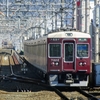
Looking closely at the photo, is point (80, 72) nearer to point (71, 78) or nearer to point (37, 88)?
point (71, 78)

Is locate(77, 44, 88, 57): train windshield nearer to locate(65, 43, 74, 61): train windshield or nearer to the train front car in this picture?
the train front car

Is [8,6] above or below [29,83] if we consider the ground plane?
above

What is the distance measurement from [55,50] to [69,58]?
61 cm

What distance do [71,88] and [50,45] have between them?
2073 mm

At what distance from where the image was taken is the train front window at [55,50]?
529 inches

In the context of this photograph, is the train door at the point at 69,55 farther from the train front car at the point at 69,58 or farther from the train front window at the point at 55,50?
the train front window at the point at 55,50

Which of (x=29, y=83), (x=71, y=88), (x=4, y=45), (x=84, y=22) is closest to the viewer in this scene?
(x=71, y=88)

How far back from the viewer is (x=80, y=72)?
13.4 metres

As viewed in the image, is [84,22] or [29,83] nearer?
[29,83]

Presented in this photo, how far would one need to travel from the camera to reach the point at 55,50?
1346 centimetres

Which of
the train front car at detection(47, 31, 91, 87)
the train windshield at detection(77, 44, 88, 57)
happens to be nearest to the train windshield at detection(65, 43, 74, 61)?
the train front car at detection(47, 31, 91, 87)

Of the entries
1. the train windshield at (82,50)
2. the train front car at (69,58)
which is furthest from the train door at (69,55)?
the train windshield at (82,50)

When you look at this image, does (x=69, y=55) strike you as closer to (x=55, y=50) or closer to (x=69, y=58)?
(x=69, y=58)

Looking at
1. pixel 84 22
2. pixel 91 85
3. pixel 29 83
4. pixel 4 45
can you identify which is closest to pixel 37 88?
pixel 29 83
